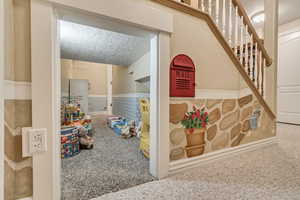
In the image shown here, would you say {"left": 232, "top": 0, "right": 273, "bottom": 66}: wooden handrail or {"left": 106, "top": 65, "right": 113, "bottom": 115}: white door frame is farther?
{"left": 106, "top": 65, "right": 113, "bottom": 115}: white door frame

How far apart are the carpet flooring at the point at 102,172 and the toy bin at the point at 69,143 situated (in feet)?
0.24

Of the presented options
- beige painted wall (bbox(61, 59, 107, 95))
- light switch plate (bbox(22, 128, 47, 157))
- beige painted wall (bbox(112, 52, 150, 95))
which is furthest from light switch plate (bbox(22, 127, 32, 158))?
beige painted wall (bbox(61, 59, 107, 95))

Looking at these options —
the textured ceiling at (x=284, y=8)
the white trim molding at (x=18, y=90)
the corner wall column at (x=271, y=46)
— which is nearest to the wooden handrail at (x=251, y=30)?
the corner wall column at (x=271, y=46)

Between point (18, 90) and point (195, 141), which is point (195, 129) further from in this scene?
point (18, 90)

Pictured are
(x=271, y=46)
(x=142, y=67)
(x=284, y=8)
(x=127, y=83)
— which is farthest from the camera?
(x=127, y=83)

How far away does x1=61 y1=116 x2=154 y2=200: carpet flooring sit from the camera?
0.98 m

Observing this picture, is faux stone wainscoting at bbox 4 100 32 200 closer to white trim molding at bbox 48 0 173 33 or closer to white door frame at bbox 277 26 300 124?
white trim molding at bbox 48 0 173 33

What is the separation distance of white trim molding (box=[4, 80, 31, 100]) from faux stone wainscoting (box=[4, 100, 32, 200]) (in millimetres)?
24

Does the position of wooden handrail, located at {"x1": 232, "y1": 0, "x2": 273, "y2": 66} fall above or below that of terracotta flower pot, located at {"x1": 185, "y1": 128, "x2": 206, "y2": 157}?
above

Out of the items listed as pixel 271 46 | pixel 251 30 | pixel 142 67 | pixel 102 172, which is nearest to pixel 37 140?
pixel 102 172

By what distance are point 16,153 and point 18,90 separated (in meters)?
0.32

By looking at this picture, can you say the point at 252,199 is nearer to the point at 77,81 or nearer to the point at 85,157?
the point at 85,157

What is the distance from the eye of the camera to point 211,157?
4.54 ft

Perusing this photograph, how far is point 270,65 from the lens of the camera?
193 centimetres
